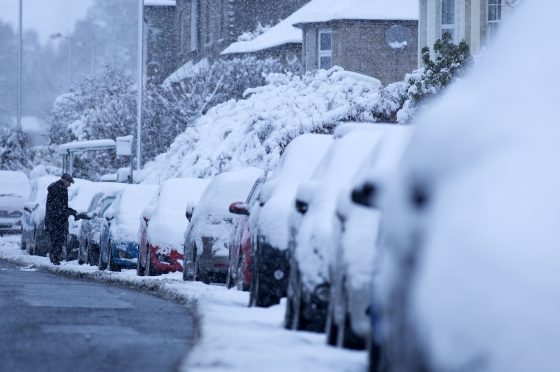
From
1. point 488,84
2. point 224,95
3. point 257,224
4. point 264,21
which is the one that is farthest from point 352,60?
point 488,84

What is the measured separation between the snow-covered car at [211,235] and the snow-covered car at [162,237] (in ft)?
5.72

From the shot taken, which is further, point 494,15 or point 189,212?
point 494,15

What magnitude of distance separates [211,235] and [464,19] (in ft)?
53.1

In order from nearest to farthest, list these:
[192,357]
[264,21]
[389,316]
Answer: [389,316]
[192,357]
[264,21]

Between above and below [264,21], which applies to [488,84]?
below

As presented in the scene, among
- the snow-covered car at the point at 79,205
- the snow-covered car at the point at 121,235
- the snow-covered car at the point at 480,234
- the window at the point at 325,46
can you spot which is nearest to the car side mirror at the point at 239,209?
the snow-covered car at the point at 121,235

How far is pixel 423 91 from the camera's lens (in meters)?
27.5

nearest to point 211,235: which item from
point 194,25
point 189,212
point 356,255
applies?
point 189,212

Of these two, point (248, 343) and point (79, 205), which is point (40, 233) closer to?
point (79, 205)

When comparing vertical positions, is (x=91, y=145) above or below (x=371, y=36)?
below

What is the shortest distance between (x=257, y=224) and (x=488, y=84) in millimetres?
7023

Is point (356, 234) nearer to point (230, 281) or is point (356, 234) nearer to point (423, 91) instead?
point (230, 281)

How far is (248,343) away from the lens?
10148mm

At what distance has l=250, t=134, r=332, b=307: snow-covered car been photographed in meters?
13.2
